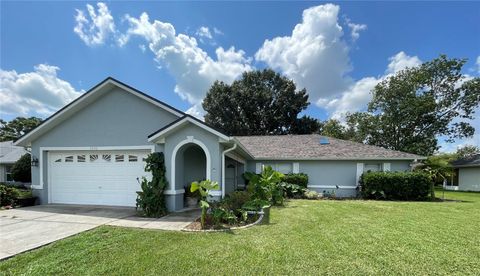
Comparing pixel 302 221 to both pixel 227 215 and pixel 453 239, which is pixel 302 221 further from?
pixel 453 239

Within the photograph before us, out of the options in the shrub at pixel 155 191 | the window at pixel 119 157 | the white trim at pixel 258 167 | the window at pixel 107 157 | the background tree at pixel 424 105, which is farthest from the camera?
the background tree at pixel 424 105

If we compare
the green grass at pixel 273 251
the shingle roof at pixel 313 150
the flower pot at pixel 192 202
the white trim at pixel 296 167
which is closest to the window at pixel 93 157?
the flower pot at pixel 192 202

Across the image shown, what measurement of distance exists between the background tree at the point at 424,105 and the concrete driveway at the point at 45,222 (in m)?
30.9

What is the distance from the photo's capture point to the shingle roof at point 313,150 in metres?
15.5

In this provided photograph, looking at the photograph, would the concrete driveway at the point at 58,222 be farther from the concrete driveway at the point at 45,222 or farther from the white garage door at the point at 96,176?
the white garage door at the point at 96,176

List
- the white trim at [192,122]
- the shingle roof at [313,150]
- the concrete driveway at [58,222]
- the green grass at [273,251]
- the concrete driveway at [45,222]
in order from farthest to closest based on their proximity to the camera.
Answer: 1. the shingle roof at [313,150]
2. the white trim at [192,122]
3. the concrete driveway at [58,222]
4. the concrete driveway at [45,222]
5. the green grass at [273,251]

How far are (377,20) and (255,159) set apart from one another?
11.6 metres

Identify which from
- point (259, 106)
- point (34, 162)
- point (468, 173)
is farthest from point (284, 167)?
point (468, 173)

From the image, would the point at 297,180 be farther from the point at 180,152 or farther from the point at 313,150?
the point at 180,152

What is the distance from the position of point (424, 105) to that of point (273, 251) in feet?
99.6

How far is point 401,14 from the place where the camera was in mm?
12500

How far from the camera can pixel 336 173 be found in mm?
15758

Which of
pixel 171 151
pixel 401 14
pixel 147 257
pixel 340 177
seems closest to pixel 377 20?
pixel 401 14

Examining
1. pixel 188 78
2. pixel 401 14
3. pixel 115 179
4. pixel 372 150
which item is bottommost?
pixel 115 179
